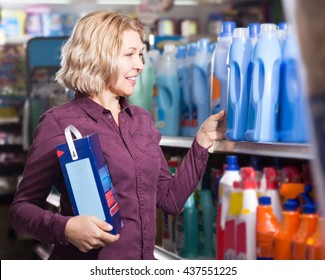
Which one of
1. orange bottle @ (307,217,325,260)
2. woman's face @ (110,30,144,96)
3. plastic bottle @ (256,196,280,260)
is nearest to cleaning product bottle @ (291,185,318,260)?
orange bottle @ (307,217,325,260)

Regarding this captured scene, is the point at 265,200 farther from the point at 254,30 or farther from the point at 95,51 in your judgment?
the point at 95,51

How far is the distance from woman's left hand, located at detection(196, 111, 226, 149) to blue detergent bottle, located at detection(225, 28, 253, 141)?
52 millimetres

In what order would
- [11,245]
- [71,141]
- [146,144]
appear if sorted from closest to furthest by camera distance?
[71,141], [146,144], [11,245]

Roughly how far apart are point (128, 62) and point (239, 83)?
1.52 ft

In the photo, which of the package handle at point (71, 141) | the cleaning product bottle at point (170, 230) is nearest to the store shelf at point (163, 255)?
the cleaning product bottle at point (170, 230)

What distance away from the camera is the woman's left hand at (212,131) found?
99.8 inches

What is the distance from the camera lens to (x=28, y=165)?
227cm

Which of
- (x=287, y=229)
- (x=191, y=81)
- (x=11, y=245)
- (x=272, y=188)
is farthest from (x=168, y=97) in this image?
(x=11, y=245)

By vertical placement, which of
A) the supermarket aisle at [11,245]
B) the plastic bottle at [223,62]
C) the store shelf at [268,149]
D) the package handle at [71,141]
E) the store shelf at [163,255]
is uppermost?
the plastic bottle at [223,62]

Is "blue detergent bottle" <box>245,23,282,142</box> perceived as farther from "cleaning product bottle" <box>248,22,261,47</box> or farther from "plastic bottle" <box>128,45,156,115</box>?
"plastic bottle" <box>128,45,156,115</box>

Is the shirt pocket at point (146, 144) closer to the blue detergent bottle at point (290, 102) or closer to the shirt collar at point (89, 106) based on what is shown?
the shirt collar at point (89, 106)

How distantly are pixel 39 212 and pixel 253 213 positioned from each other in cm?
79

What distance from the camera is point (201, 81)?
10.3 feet

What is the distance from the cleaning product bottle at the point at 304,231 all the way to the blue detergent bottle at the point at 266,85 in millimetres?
279
